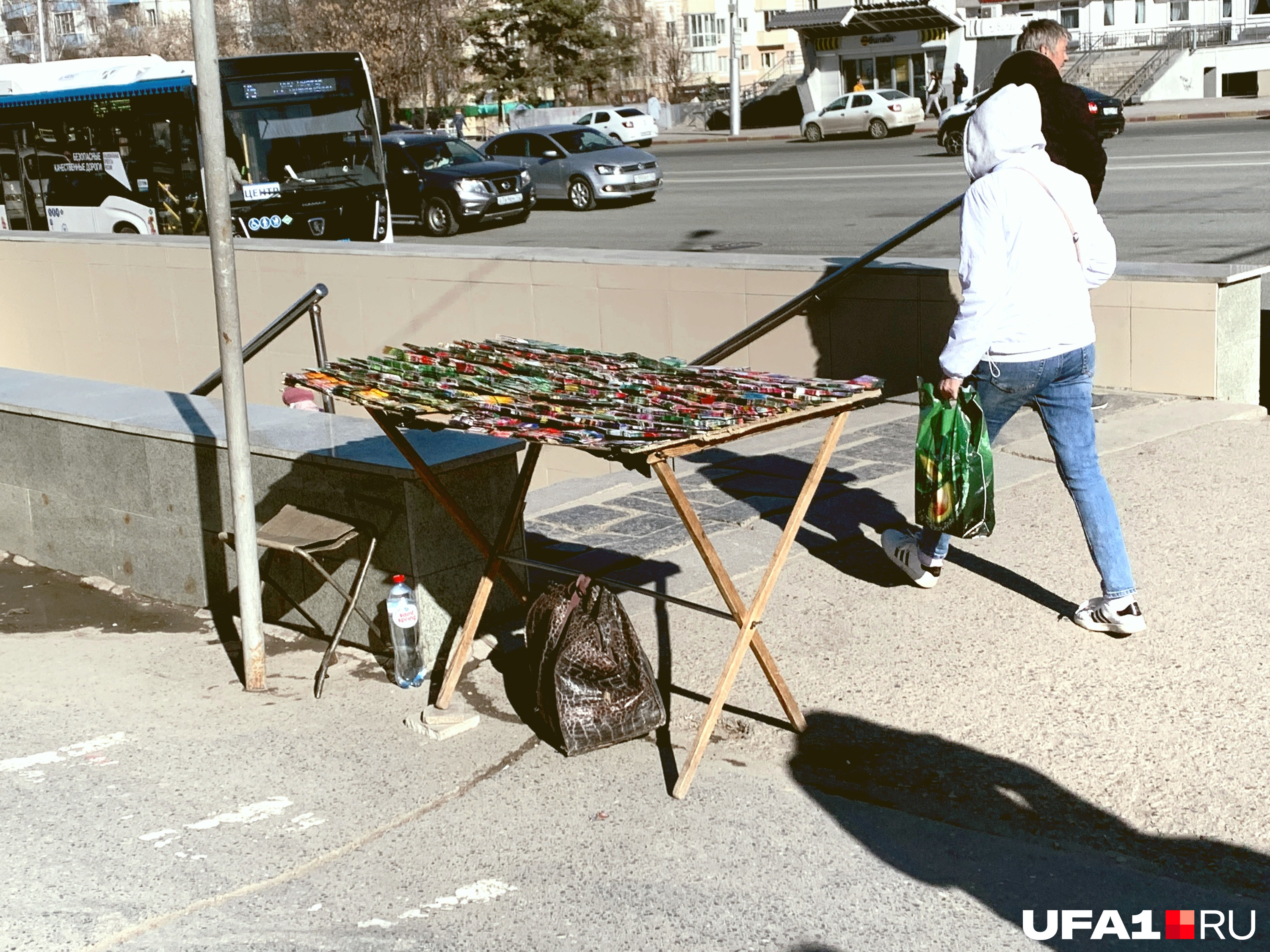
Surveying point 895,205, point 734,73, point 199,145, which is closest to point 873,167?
point 895,205

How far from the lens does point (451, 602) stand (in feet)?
18.6

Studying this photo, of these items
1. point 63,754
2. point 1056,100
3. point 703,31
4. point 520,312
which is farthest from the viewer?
point 703,31

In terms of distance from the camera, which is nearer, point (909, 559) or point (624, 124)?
point (909, 559)

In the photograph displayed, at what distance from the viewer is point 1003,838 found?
13.2 ft

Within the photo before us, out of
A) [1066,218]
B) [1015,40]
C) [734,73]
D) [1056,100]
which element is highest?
[1015,40]

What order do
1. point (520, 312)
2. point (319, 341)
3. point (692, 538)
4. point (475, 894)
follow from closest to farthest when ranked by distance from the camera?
point (475, 894), point (692, 538), point (319, 341), point (520, 312)

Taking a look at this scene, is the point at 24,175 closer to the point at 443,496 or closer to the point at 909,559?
the point at 443,496

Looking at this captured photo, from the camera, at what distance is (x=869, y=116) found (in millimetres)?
43969

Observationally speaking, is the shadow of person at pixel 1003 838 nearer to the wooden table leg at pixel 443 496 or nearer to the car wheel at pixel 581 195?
the wooden table leg at pixel 443 496

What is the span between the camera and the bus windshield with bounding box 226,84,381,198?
2150 cm

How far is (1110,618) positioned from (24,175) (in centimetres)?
2331

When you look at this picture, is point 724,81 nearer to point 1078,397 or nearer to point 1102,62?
point 1102,62

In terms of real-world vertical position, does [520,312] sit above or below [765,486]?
above

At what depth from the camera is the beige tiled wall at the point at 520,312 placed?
27.1ft
